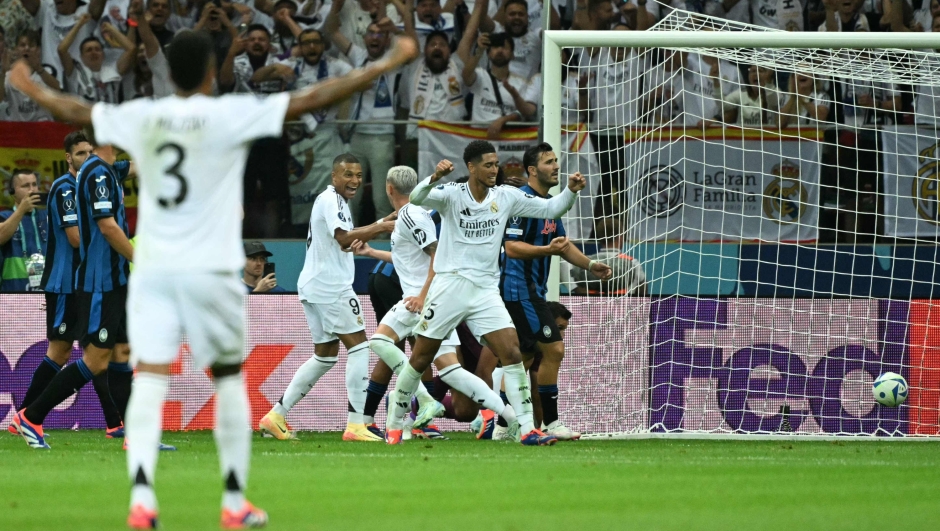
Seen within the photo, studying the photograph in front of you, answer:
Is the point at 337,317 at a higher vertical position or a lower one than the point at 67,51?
lower

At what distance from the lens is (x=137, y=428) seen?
4883mm

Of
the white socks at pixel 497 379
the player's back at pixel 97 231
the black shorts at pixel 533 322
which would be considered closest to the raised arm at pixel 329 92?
the player's back at pixel 97 231

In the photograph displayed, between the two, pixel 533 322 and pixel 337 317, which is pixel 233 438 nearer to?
pixel 533 322

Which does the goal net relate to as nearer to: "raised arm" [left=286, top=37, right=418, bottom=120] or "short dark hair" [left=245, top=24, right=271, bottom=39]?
"short dark hair" [left=245, top=24, right=271, bottom=39]

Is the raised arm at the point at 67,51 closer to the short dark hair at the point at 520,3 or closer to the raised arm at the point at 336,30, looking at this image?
the raised arm at the point at 336,30

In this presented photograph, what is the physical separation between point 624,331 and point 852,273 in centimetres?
314

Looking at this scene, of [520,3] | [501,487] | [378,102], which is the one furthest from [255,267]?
[501,487]

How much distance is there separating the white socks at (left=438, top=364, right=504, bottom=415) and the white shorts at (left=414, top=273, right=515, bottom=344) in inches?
30.8

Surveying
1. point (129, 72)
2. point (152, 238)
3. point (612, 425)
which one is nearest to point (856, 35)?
point (612, 425)

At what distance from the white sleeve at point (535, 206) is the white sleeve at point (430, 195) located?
51cm

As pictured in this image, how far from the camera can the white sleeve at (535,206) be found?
9.81m

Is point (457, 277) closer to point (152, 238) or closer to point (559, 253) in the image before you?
point (559, 253)

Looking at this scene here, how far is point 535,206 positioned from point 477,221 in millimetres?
486

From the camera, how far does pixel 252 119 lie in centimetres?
505
